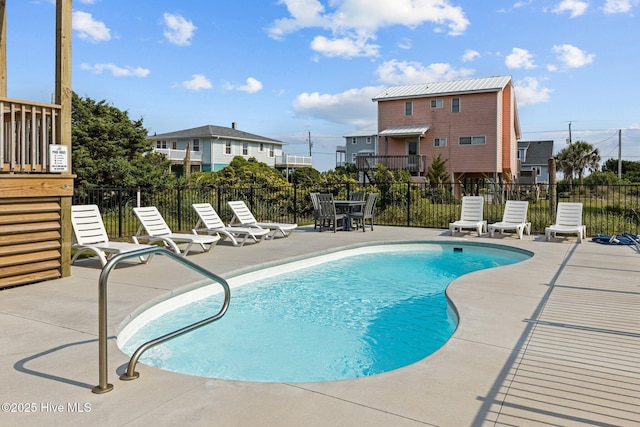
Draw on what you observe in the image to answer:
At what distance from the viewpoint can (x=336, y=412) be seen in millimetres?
2740

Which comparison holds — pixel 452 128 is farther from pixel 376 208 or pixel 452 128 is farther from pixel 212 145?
pixel 212 145

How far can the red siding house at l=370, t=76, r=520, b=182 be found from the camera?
2862cm

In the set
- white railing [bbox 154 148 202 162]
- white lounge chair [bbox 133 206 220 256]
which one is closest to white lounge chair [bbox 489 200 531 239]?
white lounge chair [bbox 133 206 220 256]

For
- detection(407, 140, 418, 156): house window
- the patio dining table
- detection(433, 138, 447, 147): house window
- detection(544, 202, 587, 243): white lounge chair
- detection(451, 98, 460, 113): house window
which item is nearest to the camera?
detection(544, 202, 587, 243): white lounge chair

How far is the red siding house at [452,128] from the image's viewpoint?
2862 cm

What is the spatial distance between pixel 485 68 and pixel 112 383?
3438 cm

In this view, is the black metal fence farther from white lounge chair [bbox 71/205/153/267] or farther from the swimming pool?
the swimming pool

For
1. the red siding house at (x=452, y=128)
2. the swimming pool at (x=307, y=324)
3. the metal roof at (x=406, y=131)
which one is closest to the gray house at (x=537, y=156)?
the red siding house at (x=452, y=128)

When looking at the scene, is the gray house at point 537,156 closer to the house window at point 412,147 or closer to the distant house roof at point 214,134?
the house window at point 412,147

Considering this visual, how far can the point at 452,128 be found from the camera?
29.6m

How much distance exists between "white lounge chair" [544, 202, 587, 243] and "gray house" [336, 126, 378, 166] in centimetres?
3030

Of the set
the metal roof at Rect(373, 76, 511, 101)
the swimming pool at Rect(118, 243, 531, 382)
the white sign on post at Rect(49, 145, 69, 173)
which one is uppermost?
the metal roof at Rect(373, 76, 511, 101)

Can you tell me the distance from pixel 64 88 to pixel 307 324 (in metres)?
4.85

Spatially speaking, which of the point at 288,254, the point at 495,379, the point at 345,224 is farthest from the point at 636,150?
the point at 495,379
